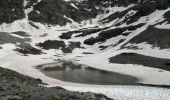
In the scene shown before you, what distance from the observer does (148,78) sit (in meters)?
54.5

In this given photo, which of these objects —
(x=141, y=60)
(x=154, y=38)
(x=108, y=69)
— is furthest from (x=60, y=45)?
(x=108, y=69)

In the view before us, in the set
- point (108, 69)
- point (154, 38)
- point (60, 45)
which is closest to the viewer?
point (108, 69)

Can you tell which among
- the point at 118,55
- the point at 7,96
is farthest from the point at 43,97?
the point at 118,55

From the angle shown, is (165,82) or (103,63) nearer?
(165,82)

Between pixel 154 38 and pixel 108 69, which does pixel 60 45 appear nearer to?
pixel 154 38

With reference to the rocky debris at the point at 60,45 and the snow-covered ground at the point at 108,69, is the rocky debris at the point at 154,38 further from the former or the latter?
the rocky debris at the point at 60,45

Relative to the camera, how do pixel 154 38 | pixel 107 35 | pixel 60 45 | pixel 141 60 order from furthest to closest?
pixel 107 35, pixel 60 45, pixel 154 38, pixel 141 60

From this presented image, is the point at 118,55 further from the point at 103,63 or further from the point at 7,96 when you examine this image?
the point at 7,96

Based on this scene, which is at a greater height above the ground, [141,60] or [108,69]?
[141,60]

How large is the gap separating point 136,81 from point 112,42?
70937 millimetres

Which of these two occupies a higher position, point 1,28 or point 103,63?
point 1,28

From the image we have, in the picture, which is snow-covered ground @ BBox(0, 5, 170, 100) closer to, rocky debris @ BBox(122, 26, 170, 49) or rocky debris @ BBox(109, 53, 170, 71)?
rocky debris @ BBox(109, 53, 170, 71)

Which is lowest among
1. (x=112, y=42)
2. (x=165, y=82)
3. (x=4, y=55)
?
(x=165, y=82)

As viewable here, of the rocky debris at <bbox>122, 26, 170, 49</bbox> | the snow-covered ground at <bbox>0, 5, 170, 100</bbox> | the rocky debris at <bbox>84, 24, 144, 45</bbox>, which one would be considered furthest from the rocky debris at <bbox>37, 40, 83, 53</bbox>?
the rocky debris at <bbox>122, 26, 170, 49</bbox>
